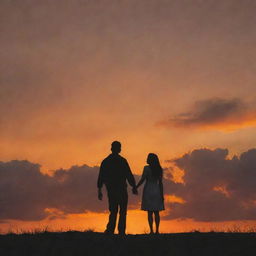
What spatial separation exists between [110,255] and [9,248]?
3.19 meters

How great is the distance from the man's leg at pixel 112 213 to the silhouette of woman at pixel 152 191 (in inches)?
84.5

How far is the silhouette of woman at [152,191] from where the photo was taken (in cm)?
2053

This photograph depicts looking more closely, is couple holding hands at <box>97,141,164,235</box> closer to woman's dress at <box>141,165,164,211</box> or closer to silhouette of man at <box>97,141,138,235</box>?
silhouette of man at <box>97,141,138,235</box>

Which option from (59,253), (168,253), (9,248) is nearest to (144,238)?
(168,253)

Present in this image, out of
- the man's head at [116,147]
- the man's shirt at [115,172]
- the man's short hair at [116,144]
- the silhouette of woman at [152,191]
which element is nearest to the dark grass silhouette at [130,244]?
the man's shirt at [115,172]

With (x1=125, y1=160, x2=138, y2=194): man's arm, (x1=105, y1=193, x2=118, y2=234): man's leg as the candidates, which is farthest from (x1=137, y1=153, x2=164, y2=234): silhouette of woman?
(x1=105, y1=193, x2=118, y2=234): man's leg

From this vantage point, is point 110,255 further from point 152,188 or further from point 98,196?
point 152,188

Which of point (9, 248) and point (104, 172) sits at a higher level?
point (104, 172)

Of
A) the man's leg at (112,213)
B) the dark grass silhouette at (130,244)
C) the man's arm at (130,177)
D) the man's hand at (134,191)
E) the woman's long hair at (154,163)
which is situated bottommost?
the dark grass silhouette at (130,244)

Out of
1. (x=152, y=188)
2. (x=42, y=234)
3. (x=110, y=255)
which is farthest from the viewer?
(x=152, y=188)

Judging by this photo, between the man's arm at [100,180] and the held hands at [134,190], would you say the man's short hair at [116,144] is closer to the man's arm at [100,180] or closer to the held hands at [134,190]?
the man's arm at [100,180]

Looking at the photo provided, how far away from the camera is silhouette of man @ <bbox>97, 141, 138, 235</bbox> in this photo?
1841 centimetres

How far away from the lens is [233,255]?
53.7ft

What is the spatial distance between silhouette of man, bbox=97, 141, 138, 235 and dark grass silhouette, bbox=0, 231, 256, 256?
548 millimetres
